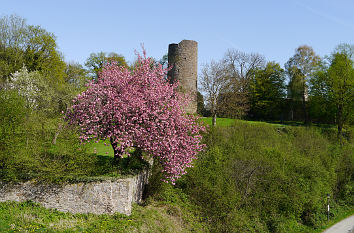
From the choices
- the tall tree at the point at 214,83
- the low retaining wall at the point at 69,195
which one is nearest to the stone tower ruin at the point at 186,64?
Answer: the tall tree at the point at 214,83

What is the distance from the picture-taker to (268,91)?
47.9 metres

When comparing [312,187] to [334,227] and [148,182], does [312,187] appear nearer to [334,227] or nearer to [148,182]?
[334,227]

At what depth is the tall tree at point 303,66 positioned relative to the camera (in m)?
46.6

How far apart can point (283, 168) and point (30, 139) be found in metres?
19.5

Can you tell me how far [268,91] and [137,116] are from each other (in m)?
37.6

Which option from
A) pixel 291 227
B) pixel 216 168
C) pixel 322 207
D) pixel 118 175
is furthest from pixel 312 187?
pixel 118 175

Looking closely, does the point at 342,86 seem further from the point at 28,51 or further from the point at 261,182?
the point at 28,51

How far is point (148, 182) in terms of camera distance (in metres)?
18.0

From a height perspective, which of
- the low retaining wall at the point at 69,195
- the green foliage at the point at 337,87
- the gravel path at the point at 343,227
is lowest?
the gravel path at the point at 343,227

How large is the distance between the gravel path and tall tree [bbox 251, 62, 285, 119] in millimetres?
23850

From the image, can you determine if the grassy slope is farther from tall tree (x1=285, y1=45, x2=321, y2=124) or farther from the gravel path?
tall tree (x1=285, y1=45, x2=321, y2=124)

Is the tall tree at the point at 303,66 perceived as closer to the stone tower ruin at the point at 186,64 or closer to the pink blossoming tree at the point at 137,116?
the stone tower ruin at the point at 186,64

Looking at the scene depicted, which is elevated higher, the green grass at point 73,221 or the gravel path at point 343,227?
the green grass at point 73,221

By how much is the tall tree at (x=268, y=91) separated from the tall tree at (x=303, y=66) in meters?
1.94
